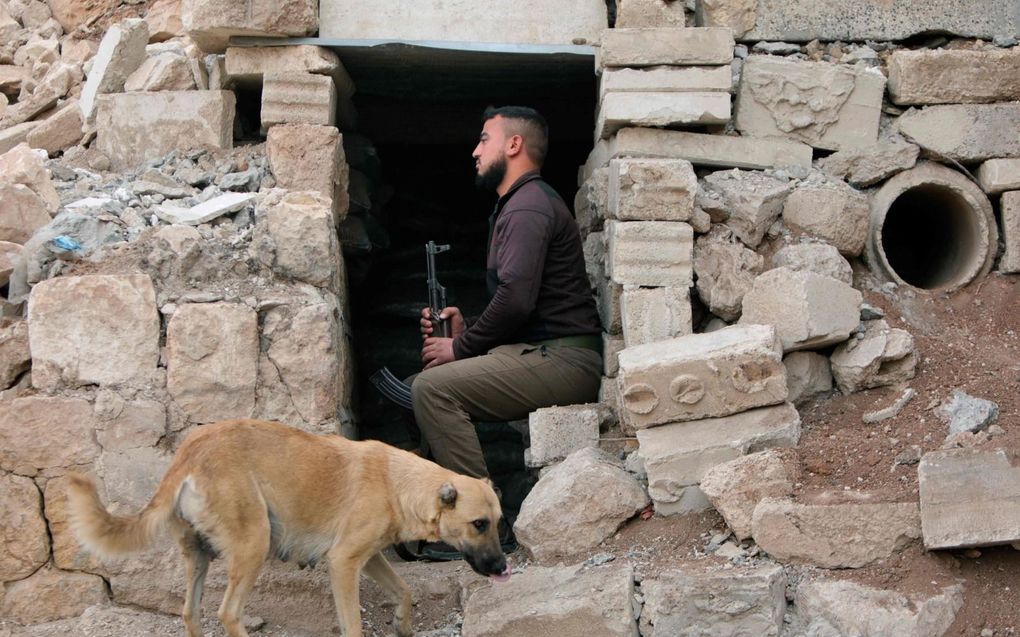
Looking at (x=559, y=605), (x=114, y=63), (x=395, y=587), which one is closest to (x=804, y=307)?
(x=559, y=605)

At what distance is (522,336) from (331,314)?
4.14 feet

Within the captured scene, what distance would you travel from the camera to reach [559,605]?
18.4 feet

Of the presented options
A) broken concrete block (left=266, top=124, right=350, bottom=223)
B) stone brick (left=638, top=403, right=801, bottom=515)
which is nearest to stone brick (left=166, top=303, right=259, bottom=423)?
broken concrete block (left=266, top=124, right=350, bottom=223)

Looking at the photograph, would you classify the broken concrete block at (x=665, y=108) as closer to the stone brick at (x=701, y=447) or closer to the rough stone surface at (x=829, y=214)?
the rough stone surface at (x=829, y=214)

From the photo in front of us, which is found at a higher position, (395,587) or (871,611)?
(871,611)

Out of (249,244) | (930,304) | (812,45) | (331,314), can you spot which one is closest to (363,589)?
(331,314)

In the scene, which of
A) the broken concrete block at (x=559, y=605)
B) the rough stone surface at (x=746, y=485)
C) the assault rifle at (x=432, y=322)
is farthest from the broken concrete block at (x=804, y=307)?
the assault rifle at (x=432, y=322)

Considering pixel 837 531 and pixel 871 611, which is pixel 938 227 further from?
pixel 871 611

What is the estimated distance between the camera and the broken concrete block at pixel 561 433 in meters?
6.83

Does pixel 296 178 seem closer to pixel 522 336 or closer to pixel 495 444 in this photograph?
pixel 522 336

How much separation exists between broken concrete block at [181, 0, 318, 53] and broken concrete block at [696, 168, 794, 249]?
8.56 feet

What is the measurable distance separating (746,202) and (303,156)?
2599mm

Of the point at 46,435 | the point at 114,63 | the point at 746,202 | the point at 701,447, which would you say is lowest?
the point at 46,435

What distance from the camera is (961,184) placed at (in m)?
7.44
